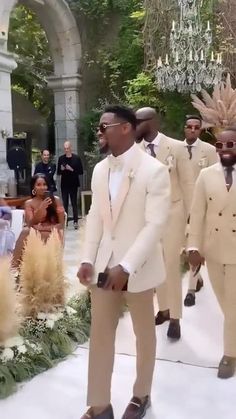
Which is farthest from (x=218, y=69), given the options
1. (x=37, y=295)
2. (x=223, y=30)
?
(x=37, y=295)

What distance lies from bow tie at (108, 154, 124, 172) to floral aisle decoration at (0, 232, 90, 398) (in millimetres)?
1125

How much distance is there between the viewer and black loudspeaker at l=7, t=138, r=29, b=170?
1101cm

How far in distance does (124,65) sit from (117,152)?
12.0m

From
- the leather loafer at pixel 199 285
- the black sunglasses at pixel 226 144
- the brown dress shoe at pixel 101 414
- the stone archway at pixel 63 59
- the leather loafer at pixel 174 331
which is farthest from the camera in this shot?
Answer: the stone archway at pixel 63 59

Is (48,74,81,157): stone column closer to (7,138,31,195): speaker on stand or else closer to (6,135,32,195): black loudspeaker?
(6,135,32,195): black loudspeaker

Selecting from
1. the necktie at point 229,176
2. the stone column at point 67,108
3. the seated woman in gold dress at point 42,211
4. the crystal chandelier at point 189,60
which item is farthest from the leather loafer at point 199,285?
the stone column at point 67,108

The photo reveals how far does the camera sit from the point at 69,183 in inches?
453

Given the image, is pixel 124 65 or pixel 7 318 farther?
pixel 124 65

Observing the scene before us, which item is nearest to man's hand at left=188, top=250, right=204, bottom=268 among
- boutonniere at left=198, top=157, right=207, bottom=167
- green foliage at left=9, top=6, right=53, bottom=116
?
boutonniere at left=198, top=157, right=207, bottom=167

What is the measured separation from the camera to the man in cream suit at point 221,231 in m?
3.72

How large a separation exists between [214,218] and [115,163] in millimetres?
A: 1009

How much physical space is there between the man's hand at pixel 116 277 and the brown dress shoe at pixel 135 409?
29.8 inches

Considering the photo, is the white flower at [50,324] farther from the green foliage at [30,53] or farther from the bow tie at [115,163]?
the green foliage at [30,53]

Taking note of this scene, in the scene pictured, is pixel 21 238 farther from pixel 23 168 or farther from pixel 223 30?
pixel 223 30
